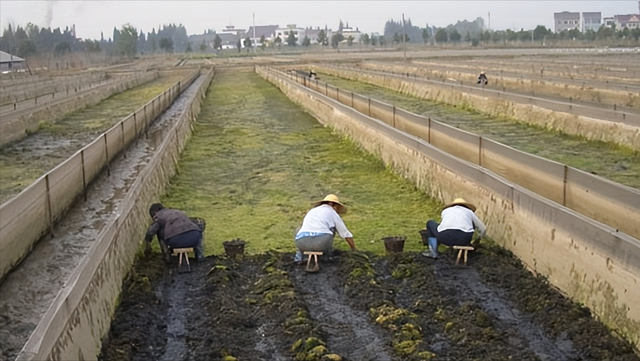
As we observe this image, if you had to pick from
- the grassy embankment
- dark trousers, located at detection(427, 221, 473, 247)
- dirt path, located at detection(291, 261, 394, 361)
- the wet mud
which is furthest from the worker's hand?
the grassy embankment

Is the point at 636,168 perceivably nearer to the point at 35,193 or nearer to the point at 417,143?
the point at 417,143

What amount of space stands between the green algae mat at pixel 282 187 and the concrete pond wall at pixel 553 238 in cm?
60

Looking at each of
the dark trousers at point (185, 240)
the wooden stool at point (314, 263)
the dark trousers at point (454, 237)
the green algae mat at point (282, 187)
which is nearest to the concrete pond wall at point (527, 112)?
the green algae mat at point (282, 187)

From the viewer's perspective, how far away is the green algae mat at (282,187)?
34.3ft

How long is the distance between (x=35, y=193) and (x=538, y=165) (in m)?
7.43

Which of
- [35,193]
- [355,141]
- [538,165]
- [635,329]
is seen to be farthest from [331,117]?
[635,329]

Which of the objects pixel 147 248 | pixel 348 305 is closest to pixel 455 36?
pixel 147 248

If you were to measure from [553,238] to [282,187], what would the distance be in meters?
6.66

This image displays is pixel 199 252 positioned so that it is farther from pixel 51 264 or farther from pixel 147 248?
pixel 51 264

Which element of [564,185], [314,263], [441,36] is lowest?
[314,263]

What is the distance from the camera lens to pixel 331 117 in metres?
22.5

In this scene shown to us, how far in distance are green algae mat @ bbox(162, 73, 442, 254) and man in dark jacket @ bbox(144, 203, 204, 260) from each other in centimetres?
66

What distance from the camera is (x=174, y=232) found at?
29.0ft

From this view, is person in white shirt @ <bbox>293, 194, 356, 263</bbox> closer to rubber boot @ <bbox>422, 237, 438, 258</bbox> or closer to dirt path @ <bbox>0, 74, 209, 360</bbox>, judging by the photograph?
rubber boot @ <bbox>422, 237, 438, 258</bbox>
